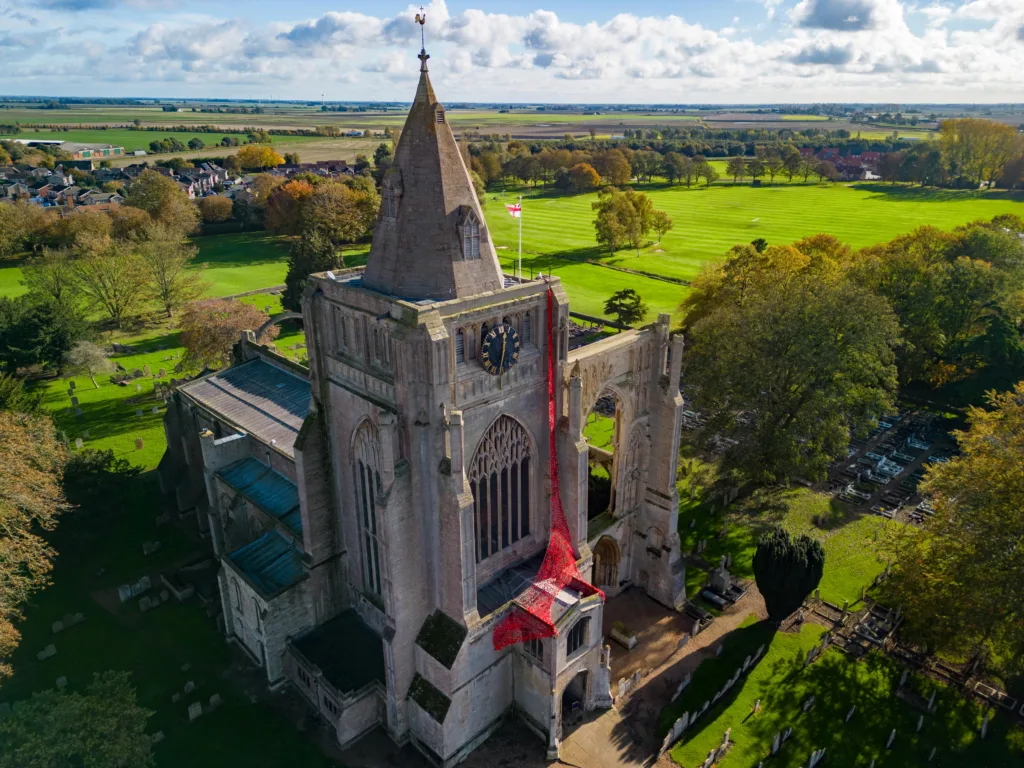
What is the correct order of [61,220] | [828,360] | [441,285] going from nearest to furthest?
[441,285] < [828,360] < [61,220]

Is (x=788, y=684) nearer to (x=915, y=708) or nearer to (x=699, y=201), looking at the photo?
(x=915, y=708)

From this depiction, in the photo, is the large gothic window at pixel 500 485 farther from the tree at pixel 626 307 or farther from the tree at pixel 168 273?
the tree at pixel 168 273

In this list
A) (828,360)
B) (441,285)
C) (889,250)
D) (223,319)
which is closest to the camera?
(441,285)

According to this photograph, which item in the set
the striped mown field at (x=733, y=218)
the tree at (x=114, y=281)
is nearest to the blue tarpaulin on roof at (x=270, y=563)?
the tree at (x=114, y=281)

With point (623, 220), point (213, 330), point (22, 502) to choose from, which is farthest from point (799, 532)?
point (623, 220)

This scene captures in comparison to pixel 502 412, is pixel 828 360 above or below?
below

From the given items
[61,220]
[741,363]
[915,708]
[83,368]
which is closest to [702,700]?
[915,708]
